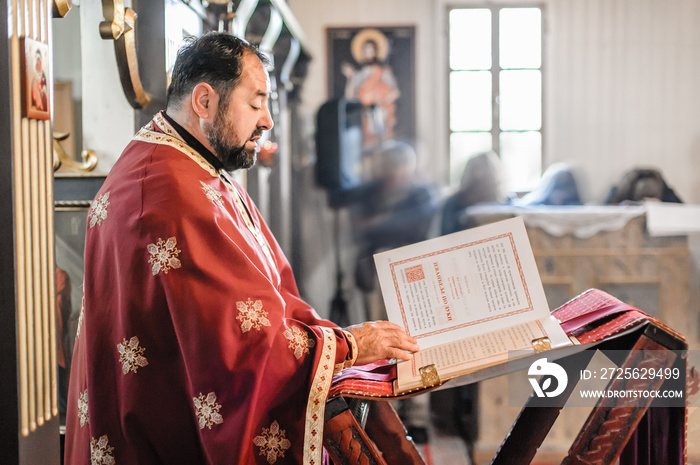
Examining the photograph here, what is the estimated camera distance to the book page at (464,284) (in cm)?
138

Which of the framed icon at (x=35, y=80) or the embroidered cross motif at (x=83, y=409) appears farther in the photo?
the embroidered cross motif at (x=83, y=409)

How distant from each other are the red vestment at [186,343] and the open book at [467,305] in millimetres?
119

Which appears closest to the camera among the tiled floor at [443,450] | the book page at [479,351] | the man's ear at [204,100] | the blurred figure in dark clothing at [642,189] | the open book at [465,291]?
the book page at [479,351]

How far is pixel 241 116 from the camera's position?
1518mm

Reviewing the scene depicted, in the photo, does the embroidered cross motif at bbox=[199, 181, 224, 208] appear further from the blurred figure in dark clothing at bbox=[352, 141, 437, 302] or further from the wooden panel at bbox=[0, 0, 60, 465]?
the blurred figure in dark clothing at bbox=[352, 141, 437, 302]

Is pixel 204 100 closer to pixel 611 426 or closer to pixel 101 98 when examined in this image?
pixel 101 98

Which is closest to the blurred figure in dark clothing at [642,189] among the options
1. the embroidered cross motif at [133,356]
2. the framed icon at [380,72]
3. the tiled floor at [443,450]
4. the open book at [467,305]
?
the framed icon at [380,72]

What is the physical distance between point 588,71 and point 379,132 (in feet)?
6.21

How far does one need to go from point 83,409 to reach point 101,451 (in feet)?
0.40

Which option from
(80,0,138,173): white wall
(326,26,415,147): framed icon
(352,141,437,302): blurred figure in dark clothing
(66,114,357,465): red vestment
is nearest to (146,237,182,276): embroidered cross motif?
(66,114,357,465): red vestment

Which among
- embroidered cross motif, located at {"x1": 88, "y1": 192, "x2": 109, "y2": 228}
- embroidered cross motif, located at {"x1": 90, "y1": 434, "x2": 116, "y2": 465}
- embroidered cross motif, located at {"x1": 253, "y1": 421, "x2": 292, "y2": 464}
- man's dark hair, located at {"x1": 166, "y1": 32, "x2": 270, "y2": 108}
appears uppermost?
man's dark hair, located at {"x1": 166, "y1": 32, "x2": 270, "y2": 108}

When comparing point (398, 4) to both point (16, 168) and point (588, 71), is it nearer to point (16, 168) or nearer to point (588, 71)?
point (588, 71)

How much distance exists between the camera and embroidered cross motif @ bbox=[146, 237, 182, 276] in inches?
50.6

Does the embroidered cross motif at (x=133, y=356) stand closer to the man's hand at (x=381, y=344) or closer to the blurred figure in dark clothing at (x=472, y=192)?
the man's hand at (x=381, y=344)
